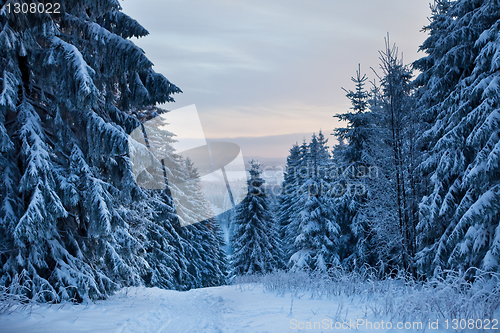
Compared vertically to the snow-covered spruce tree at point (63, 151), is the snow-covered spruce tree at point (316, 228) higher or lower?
lower

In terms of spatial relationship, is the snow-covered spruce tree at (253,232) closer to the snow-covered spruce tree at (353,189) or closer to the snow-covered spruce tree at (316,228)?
the snow-covered spruce tree at (316,228)

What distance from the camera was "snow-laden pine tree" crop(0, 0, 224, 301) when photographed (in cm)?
568

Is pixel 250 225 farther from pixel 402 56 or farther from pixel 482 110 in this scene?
pixel 482 110

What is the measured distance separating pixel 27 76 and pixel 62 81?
1011 millimetres

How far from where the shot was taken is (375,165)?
11.6 metres

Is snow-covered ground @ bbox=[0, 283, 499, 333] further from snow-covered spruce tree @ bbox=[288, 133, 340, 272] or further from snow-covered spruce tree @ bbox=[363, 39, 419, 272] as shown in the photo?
snow-covered spruce tree @ bbox=[288, 133, 340, 272]

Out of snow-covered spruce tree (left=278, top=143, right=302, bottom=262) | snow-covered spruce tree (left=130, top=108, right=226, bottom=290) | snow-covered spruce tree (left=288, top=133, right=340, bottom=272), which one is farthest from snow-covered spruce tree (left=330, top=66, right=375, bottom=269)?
snow-covered spruce tree (left=130, top=108, right=226, bottom=290)

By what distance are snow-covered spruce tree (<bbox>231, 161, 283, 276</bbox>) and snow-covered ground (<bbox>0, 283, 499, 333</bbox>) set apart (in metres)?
15.3

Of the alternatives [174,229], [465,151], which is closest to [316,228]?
[174,229]

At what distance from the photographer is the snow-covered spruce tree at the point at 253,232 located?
22109 mm

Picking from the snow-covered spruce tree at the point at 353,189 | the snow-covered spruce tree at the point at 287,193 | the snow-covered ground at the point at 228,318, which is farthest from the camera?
the snow-covered spruce tree at the point at 287,193

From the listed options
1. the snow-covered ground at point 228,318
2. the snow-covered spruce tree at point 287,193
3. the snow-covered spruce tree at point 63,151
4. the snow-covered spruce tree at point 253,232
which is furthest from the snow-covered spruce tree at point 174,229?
the snow-covered ground at point 228,318

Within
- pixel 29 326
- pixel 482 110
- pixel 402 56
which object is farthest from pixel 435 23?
pixel 29 326

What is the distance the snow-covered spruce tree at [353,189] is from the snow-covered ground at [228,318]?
12.2 meters
